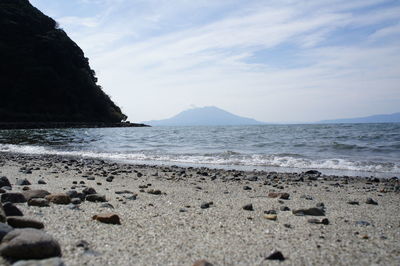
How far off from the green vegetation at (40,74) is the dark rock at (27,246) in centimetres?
7714

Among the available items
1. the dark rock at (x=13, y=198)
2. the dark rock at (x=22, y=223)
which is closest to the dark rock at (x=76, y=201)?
the dark rock at (x=13, y=198)

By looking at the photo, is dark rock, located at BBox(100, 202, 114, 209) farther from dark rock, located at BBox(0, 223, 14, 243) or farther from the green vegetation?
the green vegetation

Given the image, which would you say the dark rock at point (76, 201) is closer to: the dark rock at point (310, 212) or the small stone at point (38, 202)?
the small stone at point (38, 202)

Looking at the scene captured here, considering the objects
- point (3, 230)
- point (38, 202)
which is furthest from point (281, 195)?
point (3, 230)

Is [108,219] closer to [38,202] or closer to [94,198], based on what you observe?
[38,202]

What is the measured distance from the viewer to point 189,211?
17.4ft

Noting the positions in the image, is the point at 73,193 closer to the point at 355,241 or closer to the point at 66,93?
the point at 355,241

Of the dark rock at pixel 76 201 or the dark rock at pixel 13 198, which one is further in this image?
the dark rock at pixel 76 201

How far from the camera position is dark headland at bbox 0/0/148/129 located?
77188 millimetres

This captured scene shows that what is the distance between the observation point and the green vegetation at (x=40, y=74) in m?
77.6

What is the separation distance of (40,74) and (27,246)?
8621 cm

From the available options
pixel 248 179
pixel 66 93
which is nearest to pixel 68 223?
pixel 248 179

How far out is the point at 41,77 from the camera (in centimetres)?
8025

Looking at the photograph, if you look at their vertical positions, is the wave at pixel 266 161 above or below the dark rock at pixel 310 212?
below
